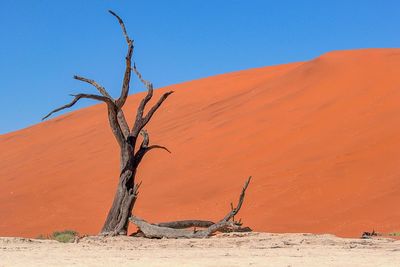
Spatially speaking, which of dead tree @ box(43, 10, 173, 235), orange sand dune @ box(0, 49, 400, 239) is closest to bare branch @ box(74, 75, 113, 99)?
dead tree @ box(43, 10, 173, 235)

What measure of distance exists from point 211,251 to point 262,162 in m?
11.1

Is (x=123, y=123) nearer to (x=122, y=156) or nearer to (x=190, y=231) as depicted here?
(x=122, y=156)

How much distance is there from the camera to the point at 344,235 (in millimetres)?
14555

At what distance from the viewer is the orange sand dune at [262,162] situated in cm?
1727

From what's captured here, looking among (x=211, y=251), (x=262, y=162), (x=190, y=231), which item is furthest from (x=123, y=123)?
(x=262, y=162)

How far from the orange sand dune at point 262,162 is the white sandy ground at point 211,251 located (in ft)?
10.7

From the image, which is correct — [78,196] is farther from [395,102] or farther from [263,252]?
[263,252]

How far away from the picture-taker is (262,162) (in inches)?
846

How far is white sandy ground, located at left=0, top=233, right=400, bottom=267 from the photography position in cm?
889

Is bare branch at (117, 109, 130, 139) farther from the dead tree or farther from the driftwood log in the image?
the driftwood log

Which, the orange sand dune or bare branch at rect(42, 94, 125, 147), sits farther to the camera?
the orange sand dune

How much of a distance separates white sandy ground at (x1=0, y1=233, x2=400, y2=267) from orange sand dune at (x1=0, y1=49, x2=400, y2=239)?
3.26m

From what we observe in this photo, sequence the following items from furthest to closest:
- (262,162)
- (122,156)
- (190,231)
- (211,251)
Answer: (262,162), (122,156), (190,231), (211,251)

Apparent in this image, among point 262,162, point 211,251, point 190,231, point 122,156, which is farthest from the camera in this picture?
point 262,162
